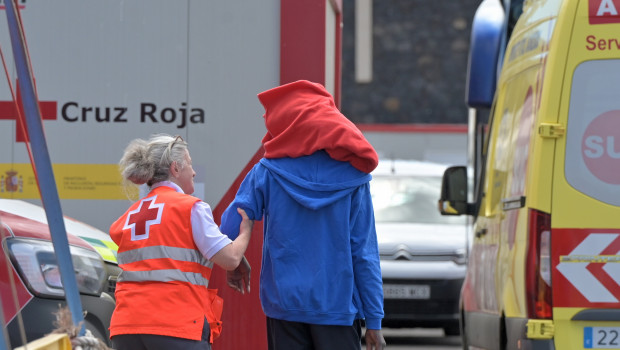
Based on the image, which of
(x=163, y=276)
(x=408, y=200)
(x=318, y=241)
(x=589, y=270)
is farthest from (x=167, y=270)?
(x=408, y=200)

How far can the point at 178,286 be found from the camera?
4324mm

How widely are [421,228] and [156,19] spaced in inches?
225

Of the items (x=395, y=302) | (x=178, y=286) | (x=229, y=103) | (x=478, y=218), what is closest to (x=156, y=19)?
(x=229, y=103)

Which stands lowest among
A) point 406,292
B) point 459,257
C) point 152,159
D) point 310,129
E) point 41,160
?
point 406,292

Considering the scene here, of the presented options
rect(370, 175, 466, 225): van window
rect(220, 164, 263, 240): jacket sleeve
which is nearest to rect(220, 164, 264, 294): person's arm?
rect(220, 164, 263, 240): jacket sleeve

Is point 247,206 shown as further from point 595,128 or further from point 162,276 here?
point 595,128

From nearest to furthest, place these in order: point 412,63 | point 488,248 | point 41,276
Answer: point 41,276 → point 488,248 → point 412,63

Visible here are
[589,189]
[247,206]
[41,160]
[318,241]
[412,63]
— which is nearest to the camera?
[41,160]

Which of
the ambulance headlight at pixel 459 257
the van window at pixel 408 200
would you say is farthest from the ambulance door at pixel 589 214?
the van window at pixel 408 200

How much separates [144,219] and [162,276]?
22cm

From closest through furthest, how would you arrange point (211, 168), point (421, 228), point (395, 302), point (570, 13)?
1. point (570, 13)
2. point (211, 168)
3. point (395, 302)
4. point (421, 228)

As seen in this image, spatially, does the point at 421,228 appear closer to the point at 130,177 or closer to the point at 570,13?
the point at 570,13

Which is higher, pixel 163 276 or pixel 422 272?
pixel 163 276

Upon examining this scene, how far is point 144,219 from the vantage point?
4379mm
